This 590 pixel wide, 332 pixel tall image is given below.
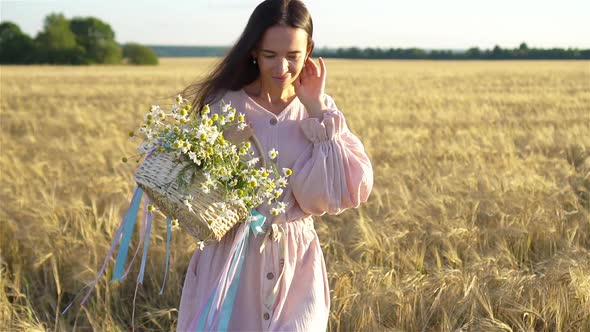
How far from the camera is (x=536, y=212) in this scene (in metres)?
4.62

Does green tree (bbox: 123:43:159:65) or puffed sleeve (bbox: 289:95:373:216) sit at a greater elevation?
puffed sleeve (bbox: 289:95:373:216)

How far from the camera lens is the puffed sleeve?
224 centimetres

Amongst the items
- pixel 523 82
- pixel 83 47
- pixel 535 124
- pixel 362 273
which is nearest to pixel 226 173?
pixel 362 273

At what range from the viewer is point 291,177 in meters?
2.29

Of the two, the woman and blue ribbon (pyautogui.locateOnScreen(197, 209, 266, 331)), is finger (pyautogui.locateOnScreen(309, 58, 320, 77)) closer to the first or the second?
the woman

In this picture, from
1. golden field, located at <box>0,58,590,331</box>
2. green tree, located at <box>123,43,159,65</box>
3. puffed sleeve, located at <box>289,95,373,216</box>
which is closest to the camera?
puffed sleeve, located at <box>289,95,373,216</box>

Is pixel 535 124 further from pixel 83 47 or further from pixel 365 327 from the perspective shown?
pixel 83 47

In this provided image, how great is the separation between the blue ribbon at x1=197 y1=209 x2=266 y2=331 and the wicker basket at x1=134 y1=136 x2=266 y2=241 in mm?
104

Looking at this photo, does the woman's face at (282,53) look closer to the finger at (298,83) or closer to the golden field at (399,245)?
the finger at (298,83)

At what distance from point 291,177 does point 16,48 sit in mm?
71089

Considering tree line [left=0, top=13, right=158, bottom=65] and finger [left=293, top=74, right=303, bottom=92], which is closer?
finger [left=293, top=74, right=303, bottom=92]

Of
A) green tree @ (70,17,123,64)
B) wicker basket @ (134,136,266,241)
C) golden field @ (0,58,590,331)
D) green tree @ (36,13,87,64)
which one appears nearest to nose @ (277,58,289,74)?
wicker basket @ (134,136,266,241)

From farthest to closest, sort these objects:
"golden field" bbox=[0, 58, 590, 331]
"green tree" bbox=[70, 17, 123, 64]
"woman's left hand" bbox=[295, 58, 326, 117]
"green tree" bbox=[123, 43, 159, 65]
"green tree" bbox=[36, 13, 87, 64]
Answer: "green tree" bbox=[123, 43, 159, 65]
"green tree" bbox=[70, 17, 123, 64]
"green tree" bbox=[36, 13, 87, 64]
"golden field" bbox=[0, 58, 590, 331]
"woman's left hand" bbox=[295, 58, 326, 117]

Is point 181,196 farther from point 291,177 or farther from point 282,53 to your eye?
point 282,53
